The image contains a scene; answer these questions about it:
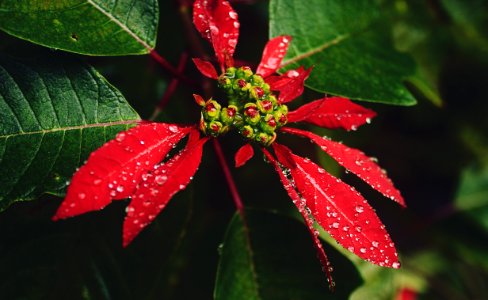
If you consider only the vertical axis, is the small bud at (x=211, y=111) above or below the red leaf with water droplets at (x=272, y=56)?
below

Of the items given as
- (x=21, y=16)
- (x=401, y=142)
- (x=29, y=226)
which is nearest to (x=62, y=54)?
(x=21, y=16)

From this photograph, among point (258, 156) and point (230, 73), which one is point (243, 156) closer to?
point (230, 73)

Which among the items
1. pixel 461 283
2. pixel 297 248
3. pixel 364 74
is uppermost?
pixel 364 74

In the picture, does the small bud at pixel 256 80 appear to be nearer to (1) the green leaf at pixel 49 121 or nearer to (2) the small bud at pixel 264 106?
(2) the small bud at pixel 264 106

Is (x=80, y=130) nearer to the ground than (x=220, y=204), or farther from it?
farther from it

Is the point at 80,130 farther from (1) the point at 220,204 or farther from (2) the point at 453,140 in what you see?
(2) the point at 453,140

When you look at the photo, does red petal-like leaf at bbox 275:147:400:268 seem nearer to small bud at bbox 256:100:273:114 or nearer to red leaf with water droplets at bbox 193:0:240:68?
small bud at bbox 256:100:273:114

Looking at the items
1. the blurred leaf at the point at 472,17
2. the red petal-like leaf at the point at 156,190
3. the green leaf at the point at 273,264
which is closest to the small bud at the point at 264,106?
the red petal-like leaf at the point at 156,190
